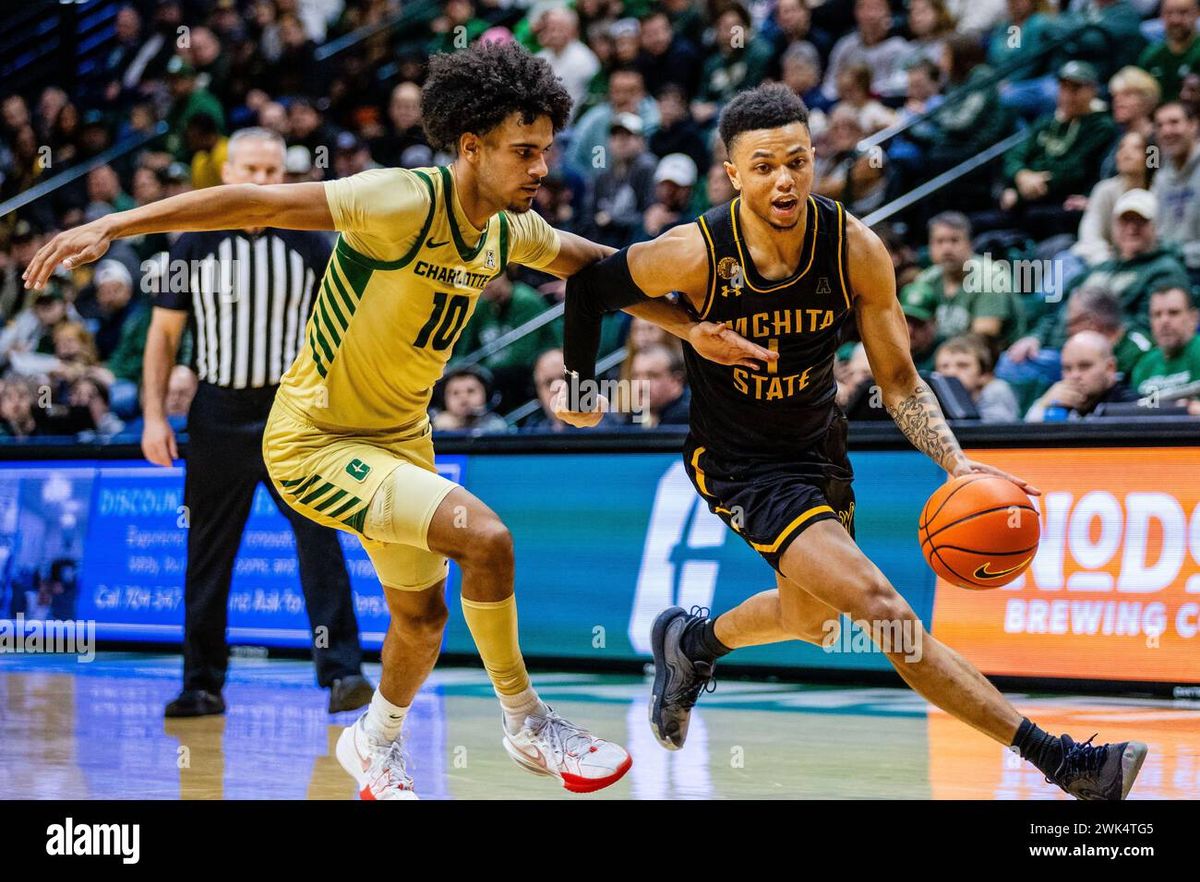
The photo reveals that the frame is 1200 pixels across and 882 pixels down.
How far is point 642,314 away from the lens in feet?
18.0

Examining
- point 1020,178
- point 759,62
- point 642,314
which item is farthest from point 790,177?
point 759,62

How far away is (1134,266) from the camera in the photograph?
9.91m

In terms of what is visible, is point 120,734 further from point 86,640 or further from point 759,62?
point 759,62

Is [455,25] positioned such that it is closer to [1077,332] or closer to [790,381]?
[1077,332]

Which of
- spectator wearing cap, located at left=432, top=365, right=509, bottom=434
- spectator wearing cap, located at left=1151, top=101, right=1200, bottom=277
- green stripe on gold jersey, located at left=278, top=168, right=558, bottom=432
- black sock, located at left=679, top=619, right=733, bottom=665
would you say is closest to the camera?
green stripe on gold jersey, located at left=278, top=168, right=558, bottom=432

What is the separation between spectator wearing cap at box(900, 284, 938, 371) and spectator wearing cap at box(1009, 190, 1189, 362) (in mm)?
496

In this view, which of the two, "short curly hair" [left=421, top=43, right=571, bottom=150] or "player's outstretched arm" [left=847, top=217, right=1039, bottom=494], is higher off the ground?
"short curly hair" [left=421, top=43, right=571, bottom=150]

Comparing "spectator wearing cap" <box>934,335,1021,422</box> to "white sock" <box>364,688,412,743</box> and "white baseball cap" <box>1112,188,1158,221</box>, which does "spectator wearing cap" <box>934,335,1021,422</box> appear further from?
"white sock" <box>364,688,412,743</box>

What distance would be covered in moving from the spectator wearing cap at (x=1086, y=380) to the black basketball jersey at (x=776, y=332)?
3.57 meters

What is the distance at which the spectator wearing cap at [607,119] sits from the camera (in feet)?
43.4

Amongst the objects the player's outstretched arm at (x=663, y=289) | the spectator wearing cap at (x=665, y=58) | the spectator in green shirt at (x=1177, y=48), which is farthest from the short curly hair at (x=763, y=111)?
the spectator wearing cap at (x=665, y=58)

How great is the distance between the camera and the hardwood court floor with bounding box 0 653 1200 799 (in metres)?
5.49

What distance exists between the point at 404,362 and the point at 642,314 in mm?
832

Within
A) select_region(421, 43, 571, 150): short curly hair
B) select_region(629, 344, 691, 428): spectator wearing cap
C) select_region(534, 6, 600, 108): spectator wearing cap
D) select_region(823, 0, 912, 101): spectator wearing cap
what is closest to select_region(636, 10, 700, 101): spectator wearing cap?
select_region(534, 6, 600, 108): spectator wearing cap
